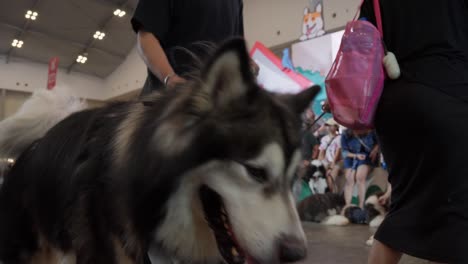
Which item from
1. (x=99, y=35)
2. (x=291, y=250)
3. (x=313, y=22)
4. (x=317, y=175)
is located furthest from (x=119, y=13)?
(x=291, y=250)

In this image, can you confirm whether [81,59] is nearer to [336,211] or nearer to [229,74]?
[336,211]

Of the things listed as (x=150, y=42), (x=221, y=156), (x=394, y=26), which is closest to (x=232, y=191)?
(x=221, y=156)

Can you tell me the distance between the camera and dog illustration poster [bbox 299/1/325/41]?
8.16m

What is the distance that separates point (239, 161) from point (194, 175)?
14 centimetres

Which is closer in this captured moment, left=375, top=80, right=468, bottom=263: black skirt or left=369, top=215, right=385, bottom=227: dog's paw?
left=375, top=80, right=468, bottom=263: black skirt

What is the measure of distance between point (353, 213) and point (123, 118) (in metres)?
4.72

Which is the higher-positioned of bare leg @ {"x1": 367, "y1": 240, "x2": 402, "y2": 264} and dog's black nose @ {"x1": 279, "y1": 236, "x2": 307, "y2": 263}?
dog's black nose @ {"x1": 279, "y1": 236, "x2": 307, "y2": 263}

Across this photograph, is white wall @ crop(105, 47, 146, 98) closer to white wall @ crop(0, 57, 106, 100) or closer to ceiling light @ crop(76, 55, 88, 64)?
white wall @ crop(0, 57, 106, 100)

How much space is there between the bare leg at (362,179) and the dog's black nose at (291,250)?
4815 millimetres

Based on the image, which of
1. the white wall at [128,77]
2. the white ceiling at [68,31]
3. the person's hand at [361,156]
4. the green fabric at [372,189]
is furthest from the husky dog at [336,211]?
the white wall at [128,77]

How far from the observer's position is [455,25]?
57.7 inches

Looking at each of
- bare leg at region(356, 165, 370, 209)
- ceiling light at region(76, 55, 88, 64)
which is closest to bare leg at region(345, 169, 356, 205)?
bare leg at region(356, 165, 370, 209)

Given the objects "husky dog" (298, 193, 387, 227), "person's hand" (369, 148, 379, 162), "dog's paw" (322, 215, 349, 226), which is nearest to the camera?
"husky dog" (298, 193, 387, 227)

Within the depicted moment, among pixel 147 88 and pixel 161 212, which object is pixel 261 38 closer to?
pixel 147 88
